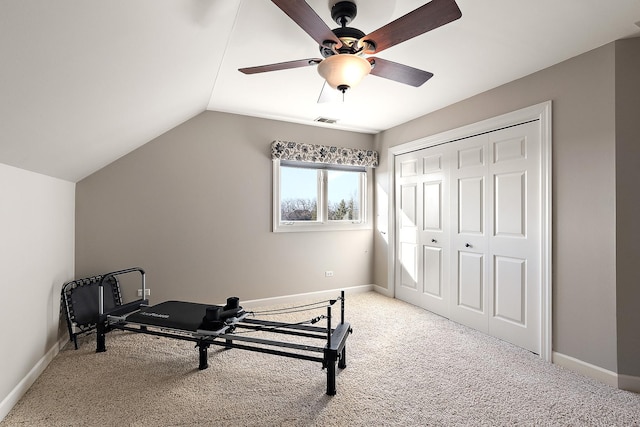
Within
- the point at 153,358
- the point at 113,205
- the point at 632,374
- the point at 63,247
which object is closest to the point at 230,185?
the point at 113,205

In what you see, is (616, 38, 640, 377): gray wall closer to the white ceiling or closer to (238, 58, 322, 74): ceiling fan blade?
the white ceiling

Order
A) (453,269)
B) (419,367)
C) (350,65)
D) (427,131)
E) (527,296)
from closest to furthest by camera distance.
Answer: (350,65) → (419,367) → (527,296) → (453,269) → (427,131)

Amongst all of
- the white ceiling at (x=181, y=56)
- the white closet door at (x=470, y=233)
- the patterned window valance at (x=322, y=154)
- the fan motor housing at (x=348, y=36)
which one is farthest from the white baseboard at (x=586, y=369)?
the patterned window valance at (x=322, y=154)

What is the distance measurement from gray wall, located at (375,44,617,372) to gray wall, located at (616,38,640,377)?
37 millimetres

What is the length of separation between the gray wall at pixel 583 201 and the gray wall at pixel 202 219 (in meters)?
2.68

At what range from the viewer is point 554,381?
2342 millimetres

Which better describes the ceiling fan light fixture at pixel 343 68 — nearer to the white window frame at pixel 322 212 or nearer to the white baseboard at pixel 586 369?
the white window frame at pixel 322 212

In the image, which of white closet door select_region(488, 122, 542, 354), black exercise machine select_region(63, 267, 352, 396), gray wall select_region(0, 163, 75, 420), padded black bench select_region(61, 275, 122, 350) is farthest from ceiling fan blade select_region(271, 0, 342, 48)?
padded black bench select_region(61, 275, 122, 350)

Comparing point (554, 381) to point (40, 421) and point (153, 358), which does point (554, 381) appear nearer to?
point (153, 358)

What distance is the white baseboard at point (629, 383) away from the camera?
2213 mm

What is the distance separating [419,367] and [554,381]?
3.20ft

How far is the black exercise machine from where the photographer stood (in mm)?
2141

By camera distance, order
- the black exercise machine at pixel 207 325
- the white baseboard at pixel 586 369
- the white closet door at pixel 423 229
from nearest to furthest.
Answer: the black exercise machine at pixel 207 325 → the white baseboard at pixel 586 369 → the white closet door at pixel 423 229

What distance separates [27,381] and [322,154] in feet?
11.9
